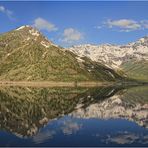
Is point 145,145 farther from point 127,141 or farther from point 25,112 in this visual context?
point 25,112

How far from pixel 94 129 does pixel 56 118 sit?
2492 cm

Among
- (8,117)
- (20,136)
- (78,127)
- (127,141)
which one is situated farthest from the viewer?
(8,117)

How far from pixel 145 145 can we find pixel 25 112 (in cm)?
6210

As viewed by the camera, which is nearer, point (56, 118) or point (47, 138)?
point (47, 138)

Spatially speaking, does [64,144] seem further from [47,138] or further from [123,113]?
[123,113]

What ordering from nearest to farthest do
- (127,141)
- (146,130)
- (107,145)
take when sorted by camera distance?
(107,145) < (127,141) < (146,130)

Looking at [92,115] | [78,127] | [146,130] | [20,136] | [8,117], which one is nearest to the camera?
[20,136]

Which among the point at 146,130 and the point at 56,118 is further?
the point at 56,118

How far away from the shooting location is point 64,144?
6800 centimetres

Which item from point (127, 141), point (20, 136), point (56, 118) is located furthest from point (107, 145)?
point (56, 118)

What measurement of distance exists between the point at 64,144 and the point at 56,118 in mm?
45022

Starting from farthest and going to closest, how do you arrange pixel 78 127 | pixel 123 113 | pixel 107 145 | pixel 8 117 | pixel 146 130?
pixel 123 113
pixel 8 117
pixel 78 127
pixel 146 130
pixel 107 145

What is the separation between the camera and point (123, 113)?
429 ft

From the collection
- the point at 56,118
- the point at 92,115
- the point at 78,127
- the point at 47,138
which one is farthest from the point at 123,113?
the point at 47,138
